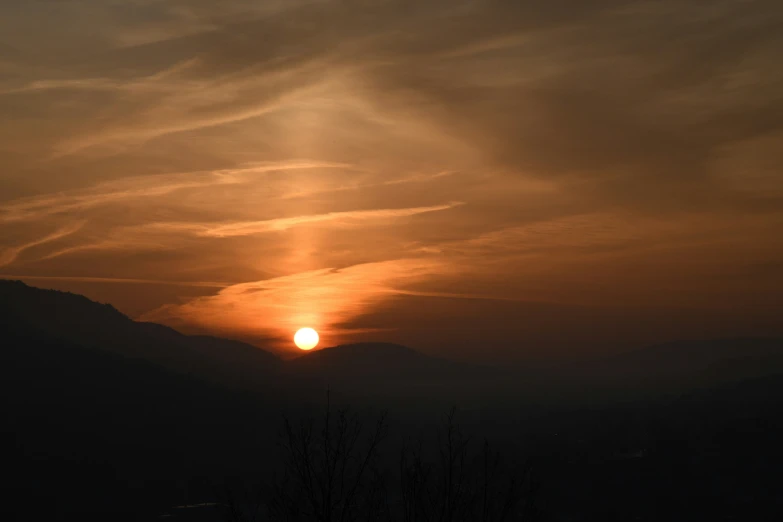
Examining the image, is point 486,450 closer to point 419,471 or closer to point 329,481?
point 419,471

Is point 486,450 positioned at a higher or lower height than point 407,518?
higher

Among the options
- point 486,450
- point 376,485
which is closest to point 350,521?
point 376,485

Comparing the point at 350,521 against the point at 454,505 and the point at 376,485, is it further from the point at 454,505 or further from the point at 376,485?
the point at 454,505

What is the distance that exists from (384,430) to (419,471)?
2056 mm

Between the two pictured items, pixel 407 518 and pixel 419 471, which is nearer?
pixel 407 518

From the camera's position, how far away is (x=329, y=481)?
20.2 meters

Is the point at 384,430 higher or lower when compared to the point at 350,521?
higher

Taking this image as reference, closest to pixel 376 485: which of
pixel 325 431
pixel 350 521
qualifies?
pixel 350 521

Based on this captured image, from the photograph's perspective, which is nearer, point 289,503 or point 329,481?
point 329,481

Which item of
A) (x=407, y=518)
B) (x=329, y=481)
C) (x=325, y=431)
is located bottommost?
(x=407, y=518)

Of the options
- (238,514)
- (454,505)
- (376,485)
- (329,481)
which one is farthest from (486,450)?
(238,514)

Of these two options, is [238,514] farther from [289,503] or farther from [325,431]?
[325,431]

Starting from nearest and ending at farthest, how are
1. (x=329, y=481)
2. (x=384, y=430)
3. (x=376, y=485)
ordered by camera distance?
(x=329, y=481)
(x=376, y=485)
(x=384, y=430)

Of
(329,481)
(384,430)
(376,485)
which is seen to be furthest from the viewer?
(384,430)
